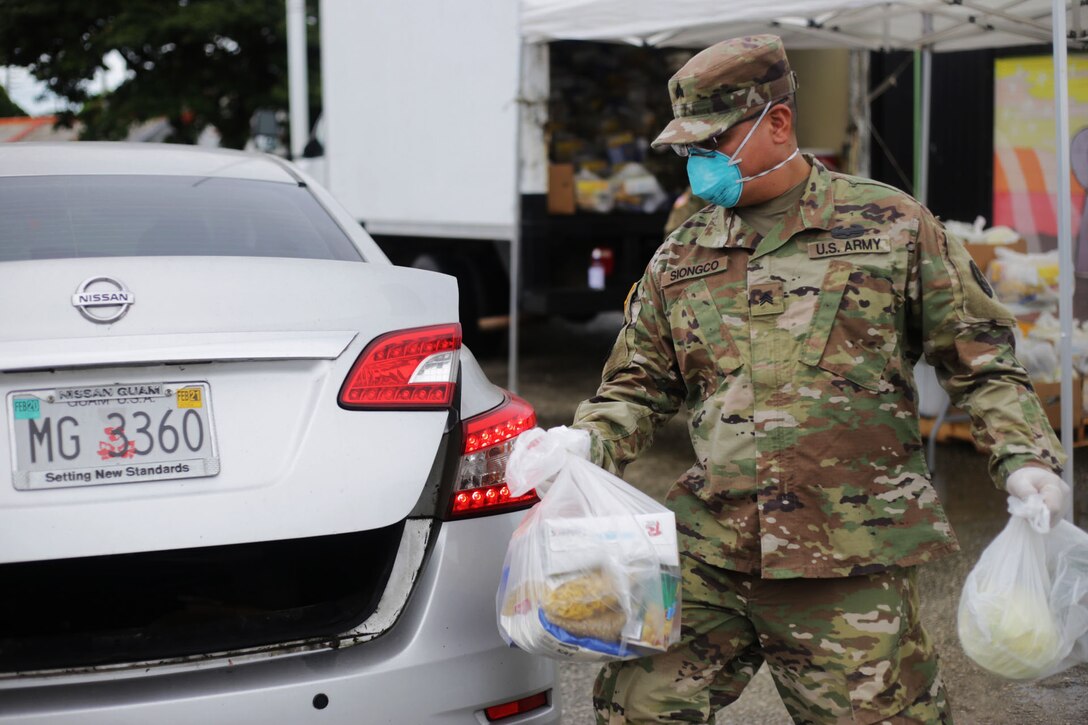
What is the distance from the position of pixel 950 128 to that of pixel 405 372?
25.7 ft

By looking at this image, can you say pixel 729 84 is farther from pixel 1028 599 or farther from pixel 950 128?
pixel 950 128

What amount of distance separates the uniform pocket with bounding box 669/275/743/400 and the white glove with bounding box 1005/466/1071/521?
0.54 m

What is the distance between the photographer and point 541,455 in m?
2.24

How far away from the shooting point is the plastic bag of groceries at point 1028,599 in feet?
6.75

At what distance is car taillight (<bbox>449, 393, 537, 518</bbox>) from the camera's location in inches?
96.0

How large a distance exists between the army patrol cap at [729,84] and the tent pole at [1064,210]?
2.18m

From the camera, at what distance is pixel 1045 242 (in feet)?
25.4

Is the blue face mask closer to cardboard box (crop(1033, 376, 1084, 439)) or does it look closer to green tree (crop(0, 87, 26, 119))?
cardboard box (crop(1033, 376, 1084, 439))

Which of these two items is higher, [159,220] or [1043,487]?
[159,220]

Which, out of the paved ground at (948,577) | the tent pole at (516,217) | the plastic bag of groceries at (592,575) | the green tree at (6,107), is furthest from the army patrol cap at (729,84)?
the green tree at (6,107)

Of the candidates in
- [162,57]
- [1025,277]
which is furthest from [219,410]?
[162,57]

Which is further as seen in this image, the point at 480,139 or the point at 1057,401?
the point at 480,139

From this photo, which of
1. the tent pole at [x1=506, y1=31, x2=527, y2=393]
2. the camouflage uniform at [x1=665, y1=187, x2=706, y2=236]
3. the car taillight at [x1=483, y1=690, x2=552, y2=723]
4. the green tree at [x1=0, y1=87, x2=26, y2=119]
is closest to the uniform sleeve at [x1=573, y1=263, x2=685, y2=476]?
the car taillight at [x1=483, y1=690, x2=552, y2=723]

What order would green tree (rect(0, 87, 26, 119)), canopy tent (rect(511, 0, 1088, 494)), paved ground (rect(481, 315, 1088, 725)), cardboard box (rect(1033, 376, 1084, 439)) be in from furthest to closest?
green tree (rect(0, 87, 26, 119)), cardboard box (rect(1033, 376, 1084, 439)), canopy tent (rect(511, 0, 1088, 494)), paved ground (rect(481, 315, 1088, 725))
